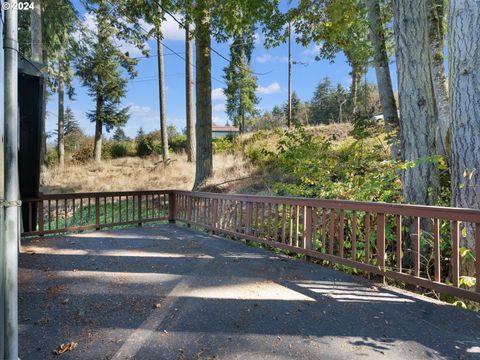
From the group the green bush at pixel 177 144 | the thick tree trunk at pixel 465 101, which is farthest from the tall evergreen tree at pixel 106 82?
the thick tree trunk at pixel 465 101

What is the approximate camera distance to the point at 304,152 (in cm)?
593

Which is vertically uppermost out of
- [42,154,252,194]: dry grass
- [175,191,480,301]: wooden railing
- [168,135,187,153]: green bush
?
[168,135,187,153]: green bush

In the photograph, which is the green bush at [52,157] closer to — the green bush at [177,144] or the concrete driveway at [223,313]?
the green bush at [177,144]

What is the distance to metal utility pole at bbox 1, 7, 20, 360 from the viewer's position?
138 cm

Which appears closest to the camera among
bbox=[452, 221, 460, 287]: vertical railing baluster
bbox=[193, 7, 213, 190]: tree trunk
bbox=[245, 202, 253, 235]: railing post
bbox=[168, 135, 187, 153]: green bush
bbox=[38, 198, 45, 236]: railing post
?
bbox=[452, 221, 460, 287]: vertical railing baluster

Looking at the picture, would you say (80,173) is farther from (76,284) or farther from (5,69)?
(5,69)

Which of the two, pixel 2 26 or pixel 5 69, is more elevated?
pixel 2 26

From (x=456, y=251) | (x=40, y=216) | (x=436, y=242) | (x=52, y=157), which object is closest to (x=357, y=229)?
(x=436, y=242)

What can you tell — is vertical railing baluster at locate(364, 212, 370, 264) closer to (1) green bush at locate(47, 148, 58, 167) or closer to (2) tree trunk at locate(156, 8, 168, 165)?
(2) tree trunk at locate(156, 8, 168, 165)

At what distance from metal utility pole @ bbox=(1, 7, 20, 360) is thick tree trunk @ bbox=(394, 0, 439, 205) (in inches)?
150

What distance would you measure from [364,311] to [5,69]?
2761 millimetres

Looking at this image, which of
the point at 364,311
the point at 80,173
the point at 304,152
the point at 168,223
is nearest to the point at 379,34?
the point at 304,152

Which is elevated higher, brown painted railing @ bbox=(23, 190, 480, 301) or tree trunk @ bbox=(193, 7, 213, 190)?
tree trunk @ bbox=(193, 7, 213, 190)

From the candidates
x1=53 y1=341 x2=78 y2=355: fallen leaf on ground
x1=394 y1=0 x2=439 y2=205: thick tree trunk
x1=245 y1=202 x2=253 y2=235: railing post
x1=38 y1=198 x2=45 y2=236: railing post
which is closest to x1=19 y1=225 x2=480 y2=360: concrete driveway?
x1=53 y1=341 x2=78 y2=355: fallen leaf on ground
